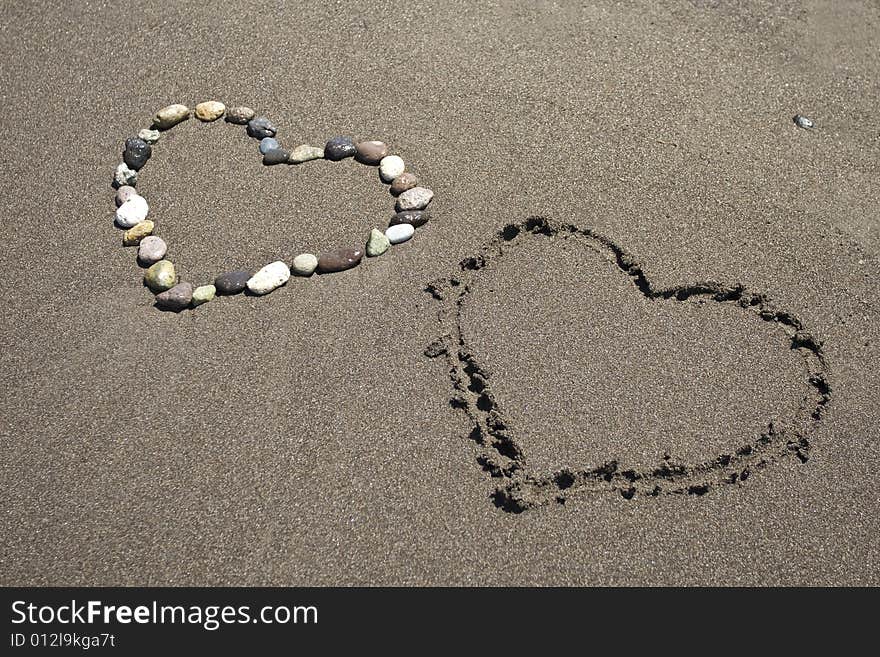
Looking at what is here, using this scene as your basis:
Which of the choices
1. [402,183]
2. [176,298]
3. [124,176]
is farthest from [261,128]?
[176,298]

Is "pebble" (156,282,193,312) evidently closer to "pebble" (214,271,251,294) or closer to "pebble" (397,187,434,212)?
"pebble" (214,271,251,294)

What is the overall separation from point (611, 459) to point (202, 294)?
1786 millimetres

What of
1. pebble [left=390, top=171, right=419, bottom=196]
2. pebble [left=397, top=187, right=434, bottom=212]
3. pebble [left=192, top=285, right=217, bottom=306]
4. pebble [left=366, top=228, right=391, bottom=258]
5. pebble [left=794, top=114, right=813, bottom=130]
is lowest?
pebble [left=192, top=285, right=217, bottom=306]

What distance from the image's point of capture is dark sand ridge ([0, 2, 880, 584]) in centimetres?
273

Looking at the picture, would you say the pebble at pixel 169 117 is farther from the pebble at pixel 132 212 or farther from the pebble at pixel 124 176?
the pebble at pixel 132 212

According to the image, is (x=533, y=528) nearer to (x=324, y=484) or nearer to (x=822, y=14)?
(x=324, y=484)

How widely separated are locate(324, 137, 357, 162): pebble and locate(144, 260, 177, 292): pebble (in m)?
0.91

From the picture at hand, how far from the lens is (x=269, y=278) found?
10.9ft

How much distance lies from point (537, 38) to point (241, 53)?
1.57 meters

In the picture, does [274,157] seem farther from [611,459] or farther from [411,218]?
[611,459]

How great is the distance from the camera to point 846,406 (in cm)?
303

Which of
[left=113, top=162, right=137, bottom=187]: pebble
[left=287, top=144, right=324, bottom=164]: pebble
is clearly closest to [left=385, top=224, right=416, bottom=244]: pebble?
[left=287, top=144, right=324, bottom=164]: pebble

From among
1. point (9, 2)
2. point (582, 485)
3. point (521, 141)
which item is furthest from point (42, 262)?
point (582, 485)

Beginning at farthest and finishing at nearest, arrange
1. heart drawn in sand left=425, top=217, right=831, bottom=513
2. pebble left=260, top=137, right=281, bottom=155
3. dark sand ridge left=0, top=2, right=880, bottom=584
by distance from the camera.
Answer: pebble left=260, top=137, right=281, bottom=155 → heart drawn in sand left=425, top=217, right=831, bottom=513 → dark sand ridge left=0, top=2, right=880, bottom=584
